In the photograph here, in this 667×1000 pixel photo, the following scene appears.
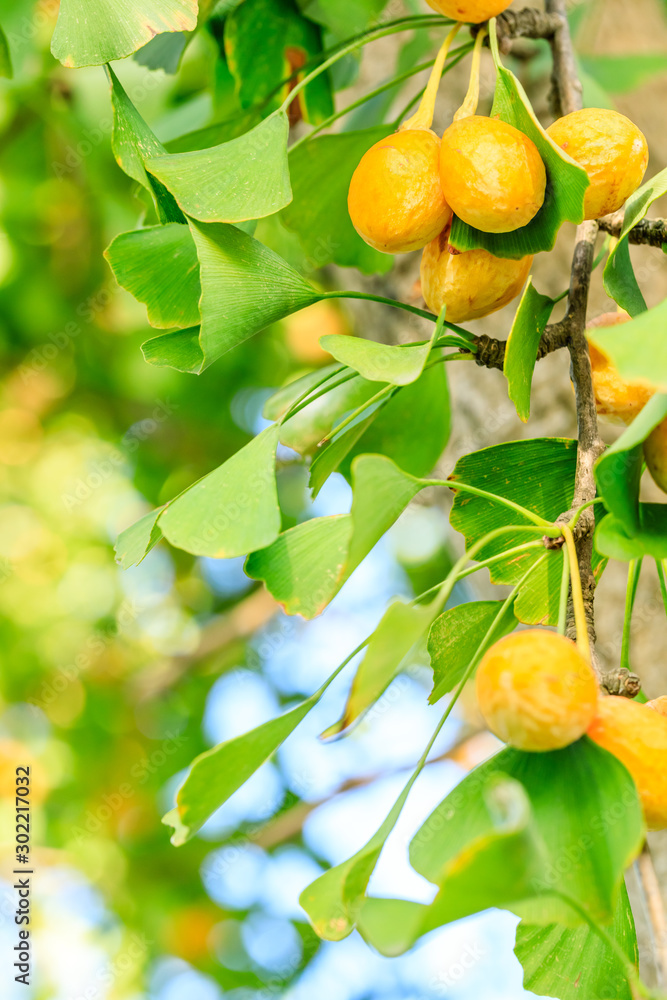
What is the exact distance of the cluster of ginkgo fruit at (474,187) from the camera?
369 millimetres

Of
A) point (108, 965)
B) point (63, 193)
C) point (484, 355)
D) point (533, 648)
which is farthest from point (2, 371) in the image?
point (533, 648)

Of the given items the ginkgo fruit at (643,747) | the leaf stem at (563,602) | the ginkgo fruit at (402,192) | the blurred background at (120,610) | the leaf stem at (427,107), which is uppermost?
the leaf stem at (427,107)

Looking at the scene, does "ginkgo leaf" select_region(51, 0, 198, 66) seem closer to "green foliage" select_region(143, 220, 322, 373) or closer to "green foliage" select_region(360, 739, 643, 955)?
"green foliage" select_region(143, 220, 322, 373)

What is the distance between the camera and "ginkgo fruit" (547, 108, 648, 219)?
39cm

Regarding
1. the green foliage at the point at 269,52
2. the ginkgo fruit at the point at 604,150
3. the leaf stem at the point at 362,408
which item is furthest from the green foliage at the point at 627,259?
the green foliage at the point at 269,52

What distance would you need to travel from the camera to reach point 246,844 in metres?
1.46

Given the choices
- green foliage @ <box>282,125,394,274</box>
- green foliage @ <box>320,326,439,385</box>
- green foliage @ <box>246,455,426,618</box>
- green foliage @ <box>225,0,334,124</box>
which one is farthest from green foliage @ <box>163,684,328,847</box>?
green foliage @ <box>225,0,334,124</box>

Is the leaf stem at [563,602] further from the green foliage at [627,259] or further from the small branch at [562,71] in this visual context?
the small branch at [562,71]

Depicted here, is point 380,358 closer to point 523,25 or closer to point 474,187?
point 474,187

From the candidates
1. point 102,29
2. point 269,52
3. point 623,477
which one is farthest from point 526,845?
point 269,52

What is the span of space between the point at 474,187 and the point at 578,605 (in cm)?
20

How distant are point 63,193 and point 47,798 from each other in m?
1.24

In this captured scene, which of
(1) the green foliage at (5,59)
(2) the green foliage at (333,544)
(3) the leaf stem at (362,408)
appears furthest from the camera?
(1) the green foliage at (5,59)

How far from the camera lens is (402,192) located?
39 cm
